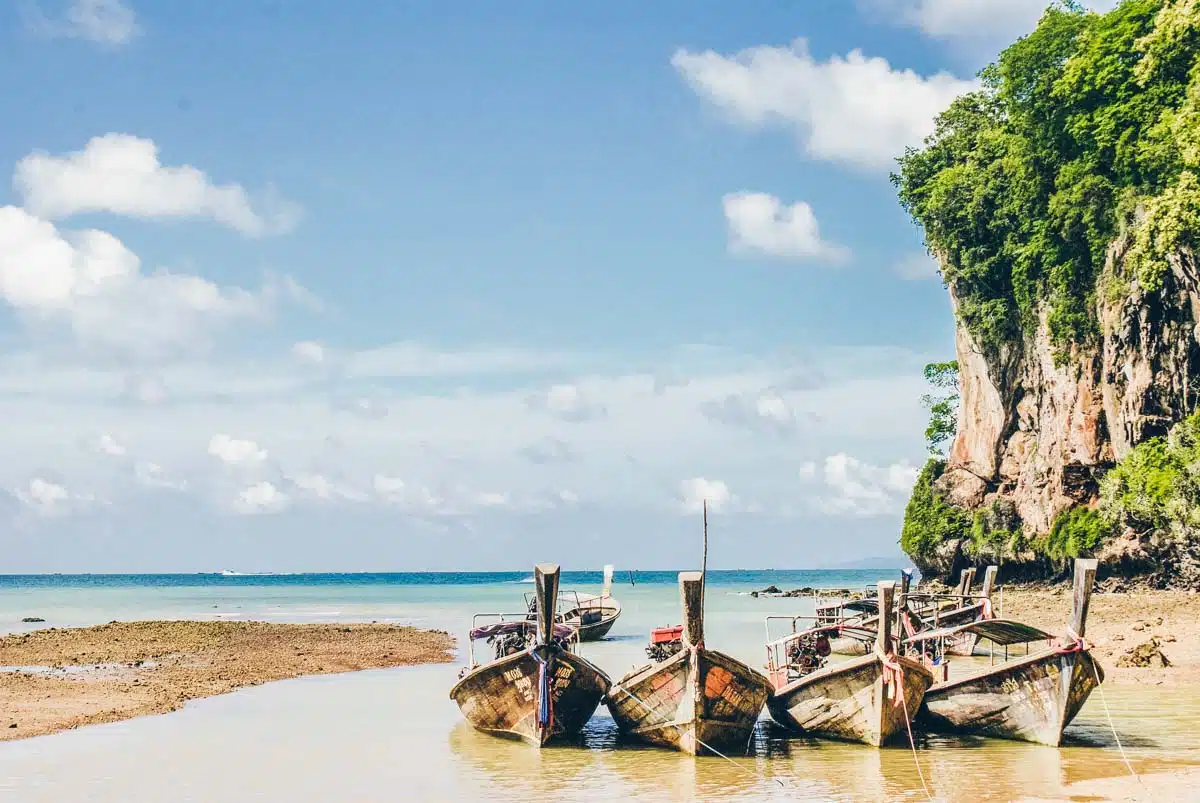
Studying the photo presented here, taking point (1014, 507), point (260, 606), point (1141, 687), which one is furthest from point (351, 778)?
point (260, 606)

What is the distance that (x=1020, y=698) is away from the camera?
1612cm

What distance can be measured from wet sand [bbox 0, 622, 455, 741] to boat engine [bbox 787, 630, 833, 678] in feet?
37.1

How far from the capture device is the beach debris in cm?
2269

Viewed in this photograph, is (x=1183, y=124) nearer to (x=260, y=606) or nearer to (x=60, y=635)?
(x=60, y=635)

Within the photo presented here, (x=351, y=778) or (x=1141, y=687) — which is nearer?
(x=351, y=778)

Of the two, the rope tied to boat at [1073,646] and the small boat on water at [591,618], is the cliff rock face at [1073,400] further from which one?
the rope tied to boat at [1073,646]

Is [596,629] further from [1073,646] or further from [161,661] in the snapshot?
[1073,646]

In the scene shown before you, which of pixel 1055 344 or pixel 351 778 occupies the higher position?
pixel 1055 344

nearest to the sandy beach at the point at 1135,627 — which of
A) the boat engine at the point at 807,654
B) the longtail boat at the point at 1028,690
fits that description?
the boat engine at the point at 807,654

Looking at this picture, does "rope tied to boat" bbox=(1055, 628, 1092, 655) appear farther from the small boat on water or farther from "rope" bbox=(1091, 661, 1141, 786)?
the small boat on water

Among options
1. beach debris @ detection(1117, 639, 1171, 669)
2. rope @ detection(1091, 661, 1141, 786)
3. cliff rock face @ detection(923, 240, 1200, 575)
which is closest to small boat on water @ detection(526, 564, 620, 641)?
beach debris @ detection(1117, 639, 1171, 669)

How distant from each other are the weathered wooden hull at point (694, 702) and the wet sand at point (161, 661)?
930 cm

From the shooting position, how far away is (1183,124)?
28047mm

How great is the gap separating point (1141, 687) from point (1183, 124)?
14.7m
